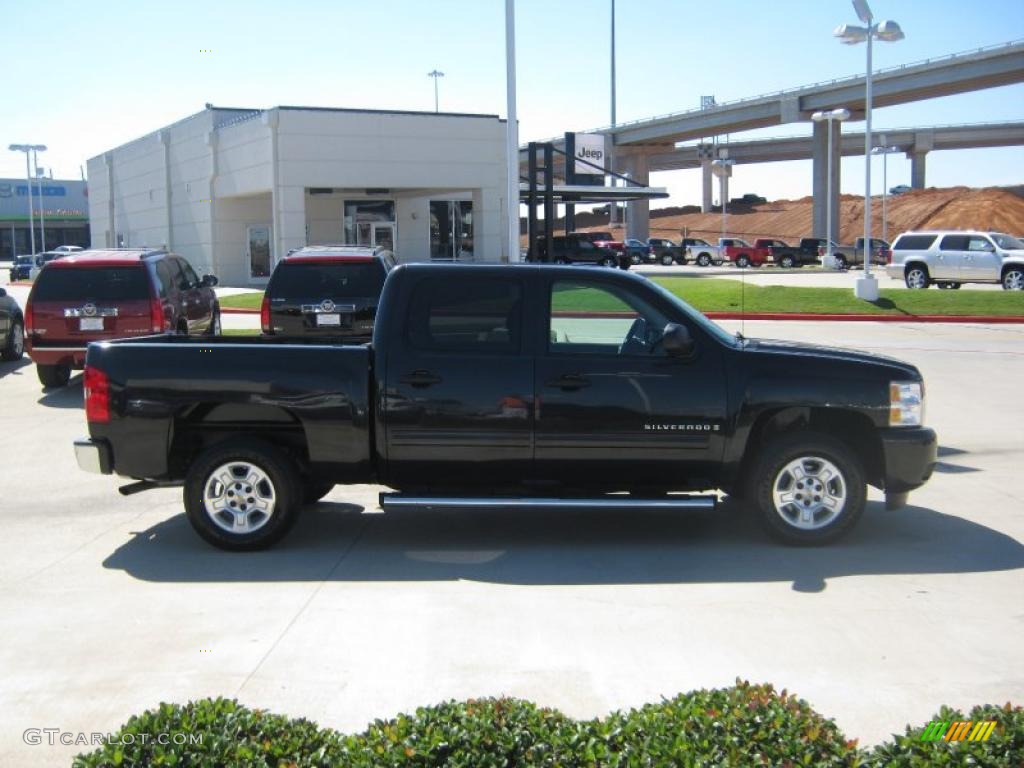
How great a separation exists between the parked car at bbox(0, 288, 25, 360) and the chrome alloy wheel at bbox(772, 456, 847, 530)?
14732mm

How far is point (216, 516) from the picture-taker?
285 inches

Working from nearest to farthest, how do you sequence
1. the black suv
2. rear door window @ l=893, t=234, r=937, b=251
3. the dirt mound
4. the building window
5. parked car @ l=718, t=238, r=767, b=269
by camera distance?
1. the black suv
2. rear door window @ l=893, t=234, r=937, b=251
3. the building window
4. parked car @ l=718, t=238, r=767, b=269
5. the dirt mound

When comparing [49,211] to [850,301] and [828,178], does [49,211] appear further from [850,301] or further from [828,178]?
[850,301]

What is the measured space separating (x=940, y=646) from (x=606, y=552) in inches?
93.2

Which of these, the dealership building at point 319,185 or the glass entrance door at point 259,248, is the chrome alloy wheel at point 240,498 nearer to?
the dealership building at point 319,185

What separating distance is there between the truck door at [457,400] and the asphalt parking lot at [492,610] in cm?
60

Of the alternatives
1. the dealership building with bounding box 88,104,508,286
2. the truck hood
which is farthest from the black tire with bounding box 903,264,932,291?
the truck hood

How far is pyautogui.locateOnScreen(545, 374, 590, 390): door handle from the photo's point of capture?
7191 mm

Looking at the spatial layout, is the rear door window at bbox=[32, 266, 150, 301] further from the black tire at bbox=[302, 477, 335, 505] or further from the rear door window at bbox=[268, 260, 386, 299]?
the black tire at bbox=[302, 477, 335, 505]

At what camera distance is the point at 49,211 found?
105000mm

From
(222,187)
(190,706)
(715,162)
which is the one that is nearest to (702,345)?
(190,706)

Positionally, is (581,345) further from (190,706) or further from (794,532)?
(190,706)

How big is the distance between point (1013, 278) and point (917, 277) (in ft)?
9.16

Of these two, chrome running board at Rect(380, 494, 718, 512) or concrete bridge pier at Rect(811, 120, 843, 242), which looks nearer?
chrome running board at Rect(380, 494, 718, 512)
